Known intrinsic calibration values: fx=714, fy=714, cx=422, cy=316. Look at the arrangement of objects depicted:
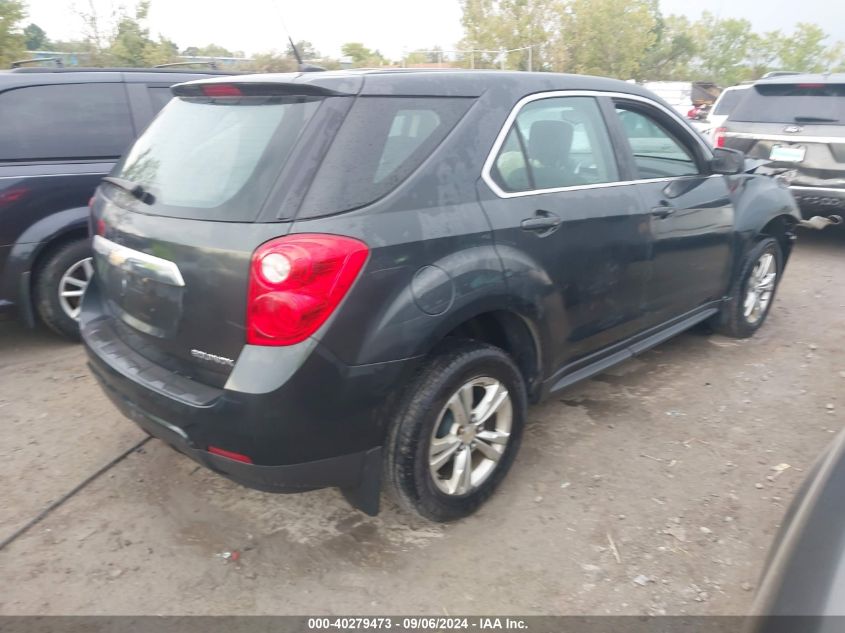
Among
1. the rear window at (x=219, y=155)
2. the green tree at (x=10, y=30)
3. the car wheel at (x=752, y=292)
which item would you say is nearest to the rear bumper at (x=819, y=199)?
the car wheel at (x=752, y=292)

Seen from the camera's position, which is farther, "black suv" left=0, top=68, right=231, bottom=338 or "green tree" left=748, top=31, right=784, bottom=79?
"green tree" left=748, top=31, right=784, bottom=79

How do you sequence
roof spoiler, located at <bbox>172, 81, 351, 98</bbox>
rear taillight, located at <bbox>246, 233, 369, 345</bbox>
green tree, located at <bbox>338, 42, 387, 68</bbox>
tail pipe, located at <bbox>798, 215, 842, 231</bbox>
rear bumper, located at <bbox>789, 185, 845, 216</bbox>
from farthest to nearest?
green tree, located at <bbox>338, 42, 387, 68</bbox> → rear bumper, located at <bbox>789, 185, 845, 216</bbox> → tail pipe, located at <bbox>798, 215, 842, 231</bbox> → roof spoiler, located at <bbox>172, 81, 351, 98</bbox> → rear taillight, located at <bbox>246, 233, 369, 345</bbox>

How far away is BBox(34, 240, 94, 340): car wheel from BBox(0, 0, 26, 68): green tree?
49.1ft

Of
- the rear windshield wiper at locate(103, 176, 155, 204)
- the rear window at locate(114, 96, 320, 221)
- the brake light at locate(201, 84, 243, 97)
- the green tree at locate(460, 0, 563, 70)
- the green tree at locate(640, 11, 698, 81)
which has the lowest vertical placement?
the green tree at locate(640, 11, 698, 81)

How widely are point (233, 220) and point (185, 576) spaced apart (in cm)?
136

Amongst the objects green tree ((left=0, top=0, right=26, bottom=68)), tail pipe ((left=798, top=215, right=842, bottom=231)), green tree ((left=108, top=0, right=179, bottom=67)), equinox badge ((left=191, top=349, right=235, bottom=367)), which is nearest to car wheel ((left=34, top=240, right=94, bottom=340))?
equinox badge ((left=191, top=349, right=235, bottom=367))

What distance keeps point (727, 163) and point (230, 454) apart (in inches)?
138

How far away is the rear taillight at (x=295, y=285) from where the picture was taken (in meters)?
2.35

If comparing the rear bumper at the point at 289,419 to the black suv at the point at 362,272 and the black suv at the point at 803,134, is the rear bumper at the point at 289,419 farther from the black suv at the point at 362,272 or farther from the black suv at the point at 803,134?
the black suv at the point at 803,134

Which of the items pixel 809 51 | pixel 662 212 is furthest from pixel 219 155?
pixel 809 51

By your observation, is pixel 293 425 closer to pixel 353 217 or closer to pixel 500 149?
Result: pixel 353 217

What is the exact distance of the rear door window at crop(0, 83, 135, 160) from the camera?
4613 millimetres

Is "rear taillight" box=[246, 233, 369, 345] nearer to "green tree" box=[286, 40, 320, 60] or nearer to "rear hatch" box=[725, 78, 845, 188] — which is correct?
"green tree" box=[286, 40, 320, 60]

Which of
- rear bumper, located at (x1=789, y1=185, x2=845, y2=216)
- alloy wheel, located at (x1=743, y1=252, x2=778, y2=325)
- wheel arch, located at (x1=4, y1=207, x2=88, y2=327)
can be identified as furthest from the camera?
rear bumper, located at (x1=789, y1=185, x2=845, y2=216)
